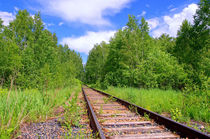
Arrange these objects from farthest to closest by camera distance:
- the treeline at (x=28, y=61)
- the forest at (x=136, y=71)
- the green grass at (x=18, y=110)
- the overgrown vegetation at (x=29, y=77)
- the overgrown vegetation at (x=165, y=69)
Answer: the treeline at (x=28, y=61), the overgrown vegetation at (x=165, y=69), the forest at (x=136, y=71), the overgrown vegetation at (x=29, y=77), the green grass at (x=18, y=110)

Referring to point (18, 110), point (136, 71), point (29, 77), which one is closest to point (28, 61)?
point (29, 77)

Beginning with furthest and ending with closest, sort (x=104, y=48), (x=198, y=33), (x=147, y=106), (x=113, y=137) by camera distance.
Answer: (x=104, y=48)
(x=198, y=33)
(x=147, y=106)
(x=113, y=137)

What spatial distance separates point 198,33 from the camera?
21.0 metres

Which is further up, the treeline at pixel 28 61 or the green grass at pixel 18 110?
the treeline at pixel 28 61

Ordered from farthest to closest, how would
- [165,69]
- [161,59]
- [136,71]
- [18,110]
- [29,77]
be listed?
[29,77]
[136,71]
[161,59]
[165,69]
[18,110]

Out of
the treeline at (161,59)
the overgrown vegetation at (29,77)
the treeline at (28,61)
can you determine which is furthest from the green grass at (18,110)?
the treeline at (161,59)

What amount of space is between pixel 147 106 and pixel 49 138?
4.24 metres

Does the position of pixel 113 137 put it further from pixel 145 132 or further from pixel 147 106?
pixel 147 106

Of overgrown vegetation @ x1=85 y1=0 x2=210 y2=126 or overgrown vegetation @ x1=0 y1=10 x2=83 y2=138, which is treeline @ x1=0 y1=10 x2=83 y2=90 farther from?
overgrown vegetation @ x1=85 y1=0 x2=210 y2=126

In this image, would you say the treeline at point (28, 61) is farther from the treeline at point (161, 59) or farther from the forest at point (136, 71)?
the treeline at point (161, 59)

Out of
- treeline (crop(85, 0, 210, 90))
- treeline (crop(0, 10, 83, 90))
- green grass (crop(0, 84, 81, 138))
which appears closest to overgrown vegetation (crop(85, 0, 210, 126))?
treeline (crop(85, 0, 210, 90))

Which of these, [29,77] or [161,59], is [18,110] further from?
[29,77]

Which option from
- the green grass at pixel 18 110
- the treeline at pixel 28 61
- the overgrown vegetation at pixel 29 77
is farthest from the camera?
the treeline at pixel 28 61

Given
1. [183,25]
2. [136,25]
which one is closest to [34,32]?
[136,25]
